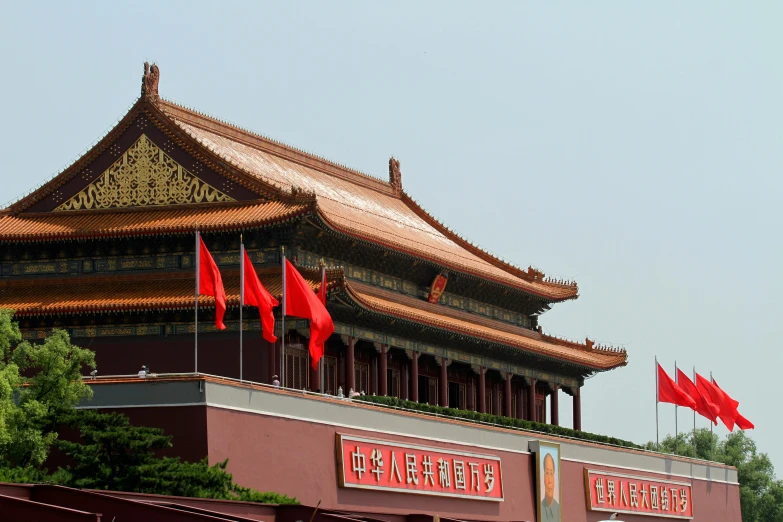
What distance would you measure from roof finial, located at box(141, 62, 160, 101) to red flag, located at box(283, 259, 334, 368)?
10.0 meters

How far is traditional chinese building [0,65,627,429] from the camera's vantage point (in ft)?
143

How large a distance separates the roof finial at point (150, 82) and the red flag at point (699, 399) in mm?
21649

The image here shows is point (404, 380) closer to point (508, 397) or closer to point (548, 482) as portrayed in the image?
point (548, 482)

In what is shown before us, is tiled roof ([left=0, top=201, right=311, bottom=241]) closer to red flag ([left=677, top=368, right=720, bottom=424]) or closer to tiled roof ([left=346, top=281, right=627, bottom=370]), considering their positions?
tiled roof ([left=346, top=281, right=627, bottom=370])

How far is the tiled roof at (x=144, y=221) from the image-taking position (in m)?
44.3

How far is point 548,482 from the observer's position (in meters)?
49.0

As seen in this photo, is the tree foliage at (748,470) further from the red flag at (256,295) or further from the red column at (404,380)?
the red flag at (256,295)

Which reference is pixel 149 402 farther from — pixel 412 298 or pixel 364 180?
pixel 364 180

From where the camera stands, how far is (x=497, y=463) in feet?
151

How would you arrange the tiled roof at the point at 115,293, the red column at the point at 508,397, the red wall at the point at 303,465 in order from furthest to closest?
the red column at the point at 508,397 < the tiled roof at the point at 115,293 < the red wall at the point at 303,465

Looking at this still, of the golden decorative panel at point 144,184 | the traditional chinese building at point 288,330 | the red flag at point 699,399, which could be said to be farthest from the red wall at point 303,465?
the red flag at point 699,399

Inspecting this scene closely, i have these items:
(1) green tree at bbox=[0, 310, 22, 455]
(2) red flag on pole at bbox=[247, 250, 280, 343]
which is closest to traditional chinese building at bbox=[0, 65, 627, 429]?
(2) red flag on pole at bbox=[247, 250, 280, 343]

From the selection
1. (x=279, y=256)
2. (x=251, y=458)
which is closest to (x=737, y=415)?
(x=279, y=256)

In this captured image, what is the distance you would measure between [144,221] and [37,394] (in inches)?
486
